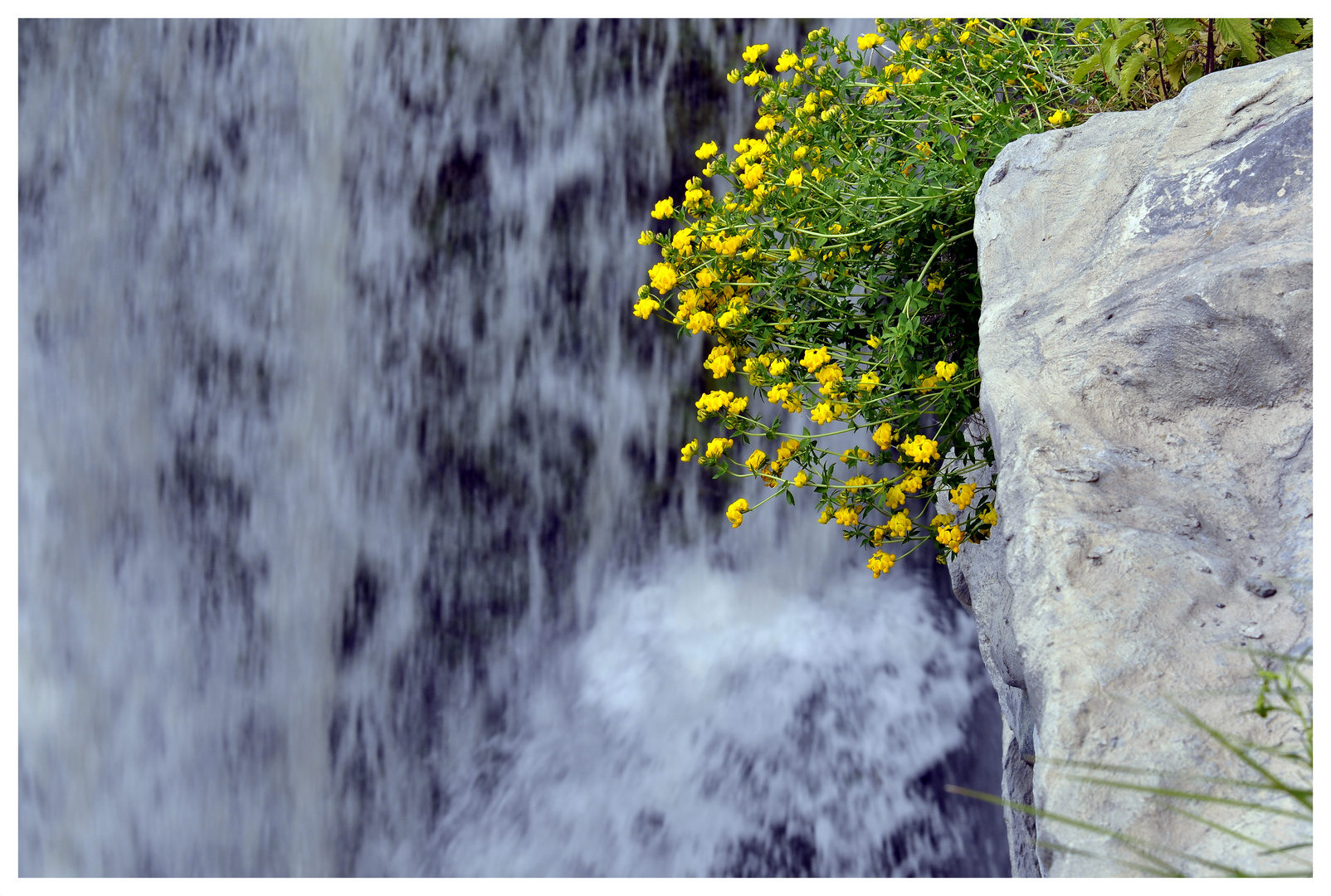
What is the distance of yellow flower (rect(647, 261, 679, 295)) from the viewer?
253 cm

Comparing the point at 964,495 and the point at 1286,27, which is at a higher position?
the point at 1286,27

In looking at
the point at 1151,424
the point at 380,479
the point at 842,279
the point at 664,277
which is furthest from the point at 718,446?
the point at 380,479

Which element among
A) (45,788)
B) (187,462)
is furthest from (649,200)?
(45,788)

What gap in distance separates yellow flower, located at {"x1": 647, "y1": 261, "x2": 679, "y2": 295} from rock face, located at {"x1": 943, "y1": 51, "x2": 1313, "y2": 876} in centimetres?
85

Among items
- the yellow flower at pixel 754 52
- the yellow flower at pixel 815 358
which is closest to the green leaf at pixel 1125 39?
the yellow flower at pixel 754 52

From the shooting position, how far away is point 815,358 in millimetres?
2361

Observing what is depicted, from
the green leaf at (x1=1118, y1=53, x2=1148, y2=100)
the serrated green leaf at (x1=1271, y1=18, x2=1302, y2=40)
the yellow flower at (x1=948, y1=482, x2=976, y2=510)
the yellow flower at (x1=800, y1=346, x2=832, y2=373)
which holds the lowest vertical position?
the yellow flower at (x1=948, y1=482, x2=976, y2=510)

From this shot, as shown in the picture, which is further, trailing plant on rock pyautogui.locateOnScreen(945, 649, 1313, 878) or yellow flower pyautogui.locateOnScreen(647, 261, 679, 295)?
yellow flower pyautogui.locateOnScreen(647, 261, 679, 295)

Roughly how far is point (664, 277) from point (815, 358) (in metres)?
0.51

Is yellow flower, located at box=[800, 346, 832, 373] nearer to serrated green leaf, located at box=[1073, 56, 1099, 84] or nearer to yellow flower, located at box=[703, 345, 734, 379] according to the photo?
yellow flower, located at box=[703, 345, 734, 379]

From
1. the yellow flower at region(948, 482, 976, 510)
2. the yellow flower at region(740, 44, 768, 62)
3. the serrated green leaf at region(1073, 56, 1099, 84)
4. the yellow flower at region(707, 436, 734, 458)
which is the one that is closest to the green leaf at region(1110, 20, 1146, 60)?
the serrated green leaf at region(1073, 56, 1099, 84)

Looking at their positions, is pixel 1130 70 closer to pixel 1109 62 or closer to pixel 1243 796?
pixel 1109 62
